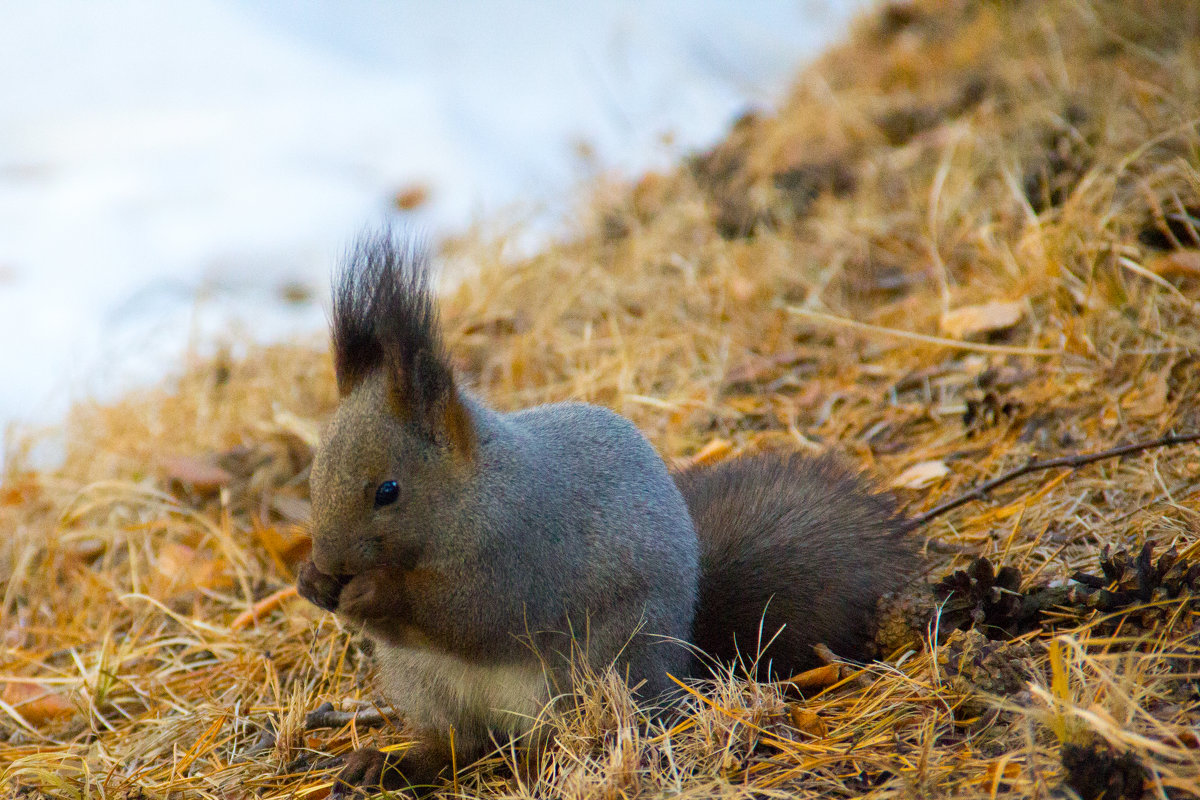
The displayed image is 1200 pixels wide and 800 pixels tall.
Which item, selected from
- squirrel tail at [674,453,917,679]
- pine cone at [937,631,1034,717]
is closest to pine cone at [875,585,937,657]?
squirrel tail at [674,453,917,679]

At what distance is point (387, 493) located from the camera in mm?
1662

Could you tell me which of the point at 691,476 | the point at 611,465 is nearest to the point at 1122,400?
the point at 691,476

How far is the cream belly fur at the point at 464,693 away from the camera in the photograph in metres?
1.73

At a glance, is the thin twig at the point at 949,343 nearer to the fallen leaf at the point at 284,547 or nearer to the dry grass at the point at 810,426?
the dry grass at the point at 810,426

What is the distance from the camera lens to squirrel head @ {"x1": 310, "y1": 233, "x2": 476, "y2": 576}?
165cm

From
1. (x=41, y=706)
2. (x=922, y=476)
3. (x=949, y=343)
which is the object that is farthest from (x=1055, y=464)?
(x=41, y=706)

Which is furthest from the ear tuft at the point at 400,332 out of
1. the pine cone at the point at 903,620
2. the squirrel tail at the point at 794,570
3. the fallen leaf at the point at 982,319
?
the fallen leaf at the point at 982,319

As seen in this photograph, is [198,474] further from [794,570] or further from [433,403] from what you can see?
[794,570]

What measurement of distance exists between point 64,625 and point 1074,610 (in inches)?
98.7

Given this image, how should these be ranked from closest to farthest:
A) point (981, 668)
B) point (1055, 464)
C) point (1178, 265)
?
point (981, 668), point (1055, 464), point (1178, 265)

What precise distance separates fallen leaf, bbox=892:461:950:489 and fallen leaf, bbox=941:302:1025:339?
0.62 meters

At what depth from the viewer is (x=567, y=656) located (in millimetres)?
1723

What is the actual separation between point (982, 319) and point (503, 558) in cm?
185

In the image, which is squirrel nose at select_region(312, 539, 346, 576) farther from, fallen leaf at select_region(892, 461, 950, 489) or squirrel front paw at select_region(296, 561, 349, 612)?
fallen leaf at select_region(892, 461, 950, 489)
